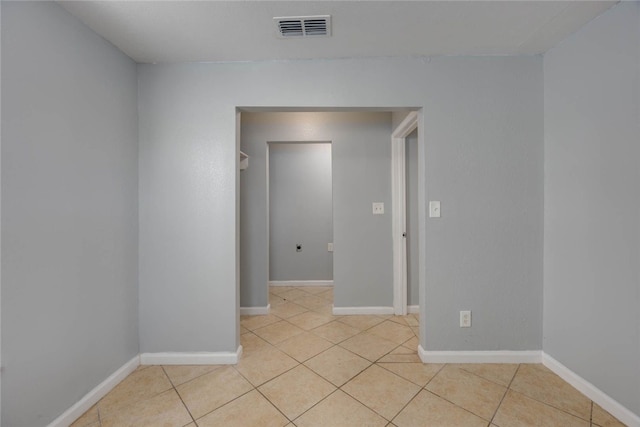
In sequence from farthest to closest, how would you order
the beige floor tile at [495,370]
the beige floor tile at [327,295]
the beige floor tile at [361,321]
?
1. the beige floor tile at [327,295]
2. the beige floor tile at [361,321]
3. the beige floor tile at [495,370]

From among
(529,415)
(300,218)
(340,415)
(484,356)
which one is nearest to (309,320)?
(340,415)

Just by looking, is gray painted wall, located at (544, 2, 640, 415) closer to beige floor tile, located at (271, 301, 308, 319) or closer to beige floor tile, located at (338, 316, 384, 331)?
beige floor tile, located at (338, 316, 384, 331)

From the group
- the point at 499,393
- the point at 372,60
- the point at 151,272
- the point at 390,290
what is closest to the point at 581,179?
the point at 499,393

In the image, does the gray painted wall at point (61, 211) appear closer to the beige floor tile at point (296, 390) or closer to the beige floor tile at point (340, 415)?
the beige floor tile at point (296, 390)

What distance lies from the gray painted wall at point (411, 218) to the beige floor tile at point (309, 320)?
98 centimetres

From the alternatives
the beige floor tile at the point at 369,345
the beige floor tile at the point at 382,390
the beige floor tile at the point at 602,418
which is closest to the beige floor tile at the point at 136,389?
the beige floor tile at the point at 382,390

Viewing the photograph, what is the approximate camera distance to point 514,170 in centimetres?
191

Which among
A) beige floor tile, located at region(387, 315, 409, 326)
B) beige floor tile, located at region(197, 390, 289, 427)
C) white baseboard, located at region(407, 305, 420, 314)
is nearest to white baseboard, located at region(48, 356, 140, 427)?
beige floor tile, located at region(197, 390, 289, 427)

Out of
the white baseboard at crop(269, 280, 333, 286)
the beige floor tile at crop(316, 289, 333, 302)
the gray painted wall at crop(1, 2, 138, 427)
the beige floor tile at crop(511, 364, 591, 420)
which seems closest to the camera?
the gray painted wall at crop(1, 2, 138, 427)

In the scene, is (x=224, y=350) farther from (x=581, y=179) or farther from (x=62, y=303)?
(x=581, y=179)

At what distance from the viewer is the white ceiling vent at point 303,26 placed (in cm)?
150

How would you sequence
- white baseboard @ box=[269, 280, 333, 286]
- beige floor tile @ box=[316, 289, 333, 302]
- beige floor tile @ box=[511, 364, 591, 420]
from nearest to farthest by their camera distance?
beige floor tile @ box=[511, 364, 591, 420], beige floor tile @ box=[316, 289, 333, 302], white baseboard @ box=[269, 280, 333, 286]

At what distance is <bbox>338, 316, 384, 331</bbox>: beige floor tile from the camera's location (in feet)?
8.42

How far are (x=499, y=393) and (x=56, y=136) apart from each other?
2966 millimetres
